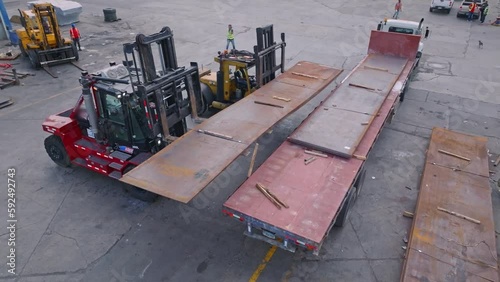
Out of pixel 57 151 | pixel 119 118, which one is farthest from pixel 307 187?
pixel 57 151

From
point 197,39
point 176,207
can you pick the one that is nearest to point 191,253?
point 176,207

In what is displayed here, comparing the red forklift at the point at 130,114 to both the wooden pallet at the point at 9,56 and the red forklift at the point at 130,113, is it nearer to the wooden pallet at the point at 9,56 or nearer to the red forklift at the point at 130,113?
the red forklift at the point at 130,113

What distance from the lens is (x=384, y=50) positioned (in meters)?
14.1

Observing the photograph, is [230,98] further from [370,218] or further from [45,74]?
[45,74]

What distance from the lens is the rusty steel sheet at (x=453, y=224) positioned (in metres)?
6.25

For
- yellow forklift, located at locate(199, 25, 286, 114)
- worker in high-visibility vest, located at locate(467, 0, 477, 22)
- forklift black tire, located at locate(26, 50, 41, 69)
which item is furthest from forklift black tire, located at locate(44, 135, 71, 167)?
worker in high-visibility vest, located at locate(467, 0, 477, 22)

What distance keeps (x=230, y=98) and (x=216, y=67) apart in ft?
18.4

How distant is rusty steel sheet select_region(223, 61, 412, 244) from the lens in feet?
19.0

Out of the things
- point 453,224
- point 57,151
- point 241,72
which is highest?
point 241,72

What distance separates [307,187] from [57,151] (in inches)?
266

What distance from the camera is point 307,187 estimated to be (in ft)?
21.6

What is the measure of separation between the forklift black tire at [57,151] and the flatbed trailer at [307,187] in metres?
5.38

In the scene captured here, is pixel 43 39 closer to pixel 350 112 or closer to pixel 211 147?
pixel 211 147

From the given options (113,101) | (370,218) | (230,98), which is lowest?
(370,218)
